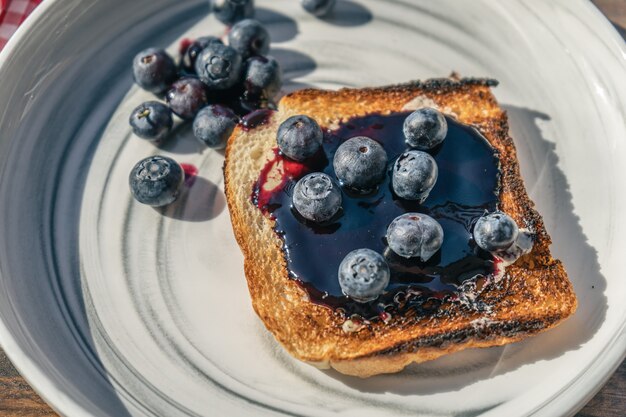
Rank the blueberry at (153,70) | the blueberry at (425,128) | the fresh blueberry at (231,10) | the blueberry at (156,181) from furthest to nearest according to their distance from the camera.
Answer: the fresh blueberry at (231,10), the blueberry at (153,70), the blueberry at (156,181), the blueberry at (425,128)

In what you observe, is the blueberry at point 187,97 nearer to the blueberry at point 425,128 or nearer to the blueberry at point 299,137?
the blueberry at point 299,137

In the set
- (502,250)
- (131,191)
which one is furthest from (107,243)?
(502,250)

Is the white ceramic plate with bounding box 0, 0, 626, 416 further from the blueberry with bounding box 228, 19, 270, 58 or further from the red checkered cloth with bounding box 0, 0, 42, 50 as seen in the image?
the red checkered cloth with bounding box 0, 0, 42, 50

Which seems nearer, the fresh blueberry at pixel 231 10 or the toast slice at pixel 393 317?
the toast slice at pixel 393 317

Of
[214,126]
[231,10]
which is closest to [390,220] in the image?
[214,126]

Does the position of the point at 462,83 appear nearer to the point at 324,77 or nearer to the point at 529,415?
the point at 324,77

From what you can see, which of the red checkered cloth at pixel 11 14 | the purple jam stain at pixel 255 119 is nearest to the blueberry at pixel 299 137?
the purple jam stain at pixel 255 119

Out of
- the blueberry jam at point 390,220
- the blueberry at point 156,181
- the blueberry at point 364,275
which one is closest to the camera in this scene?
the blueberry at point 364,275
